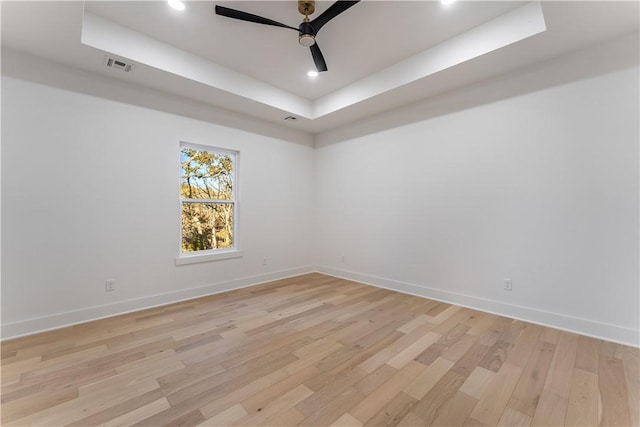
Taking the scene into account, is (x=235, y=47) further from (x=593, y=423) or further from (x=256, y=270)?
(x=593, y=423)

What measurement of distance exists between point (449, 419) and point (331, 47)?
140 inches

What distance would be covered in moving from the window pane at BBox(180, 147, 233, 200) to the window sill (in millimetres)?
841

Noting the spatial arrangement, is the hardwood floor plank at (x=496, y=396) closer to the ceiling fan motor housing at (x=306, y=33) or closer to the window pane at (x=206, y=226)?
the ceiling fan motor housing at (x=306, y=33)

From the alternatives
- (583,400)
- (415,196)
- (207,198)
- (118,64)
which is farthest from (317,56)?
(583,400)

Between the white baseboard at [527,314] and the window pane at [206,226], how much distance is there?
2.49m

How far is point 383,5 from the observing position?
253 cm

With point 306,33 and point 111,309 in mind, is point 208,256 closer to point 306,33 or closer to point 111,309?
point 111,309

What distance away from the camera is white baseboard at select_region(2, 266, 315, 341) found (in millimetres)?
2639

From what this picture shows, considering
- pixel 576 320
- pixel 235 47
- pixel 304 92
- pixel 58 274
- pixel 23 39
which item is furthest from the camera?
pixel 304 92

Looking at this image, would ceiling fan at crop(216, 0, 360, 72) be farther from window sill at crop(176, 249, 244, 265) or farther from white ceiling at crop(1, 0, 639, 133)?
window sill at crop(176, 249, 244, 265)

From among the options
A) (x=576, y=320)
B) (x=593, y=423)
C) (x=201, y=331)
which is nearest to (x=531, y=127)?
(x=576, y=320)

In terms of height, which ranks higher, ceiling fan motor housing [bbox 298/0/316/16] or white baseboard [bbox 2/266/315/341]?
ceiling fan motor housing [bbox 298/0/316/16]

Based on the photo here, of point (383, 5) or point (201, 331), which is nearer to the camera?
point (383, 5)

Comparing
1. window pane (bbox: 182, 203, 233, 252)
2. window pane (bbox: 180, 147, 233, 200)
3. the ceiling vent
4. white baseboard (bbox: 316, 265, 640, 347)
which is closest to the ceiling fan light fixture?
the ceiling vent
